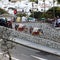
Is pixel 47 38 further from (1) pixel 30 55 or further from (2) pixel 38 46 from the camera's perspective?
(1) pixel 30 55

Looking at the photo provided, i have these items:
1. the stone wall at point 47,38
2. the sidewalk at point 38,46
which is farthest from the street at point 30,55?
the stone wall at point 47,38

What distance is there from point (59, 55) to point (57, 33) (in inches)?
139

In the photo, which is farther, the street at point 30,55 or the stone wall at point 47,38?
the stone wall at point 47,38

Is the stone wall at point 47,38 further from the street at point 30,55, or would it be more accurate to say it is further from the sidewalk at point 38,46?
the street at point 30,55

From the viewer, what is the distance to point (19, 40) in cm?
2842

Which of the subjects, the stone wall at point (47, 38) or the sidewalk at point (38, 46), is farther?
the stone wall at point (47, 38)

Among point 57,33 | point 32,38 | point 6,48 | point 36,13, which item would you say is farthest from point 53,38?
point 36,13

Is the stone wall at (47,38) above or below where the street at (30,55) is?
above

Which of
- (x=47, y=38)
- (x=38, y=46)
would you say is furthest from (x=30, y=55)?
(x=47, y=38)

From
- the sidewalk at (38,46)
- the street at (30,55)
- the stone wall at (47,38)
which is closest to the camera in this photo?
the street at (30,55)

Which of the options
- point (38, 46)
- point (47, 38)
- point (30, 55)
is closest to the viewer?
point (30, 55)

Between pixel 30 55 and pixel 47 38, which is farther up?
pixel 47 38

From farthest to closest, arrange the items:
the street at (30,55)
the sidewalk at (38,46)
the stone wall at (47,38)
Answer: the stone wall at (47,38) < the sidewalk at (38,46) < the street at (30,55)

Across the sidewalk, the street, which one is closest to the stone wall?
the sidewalk
